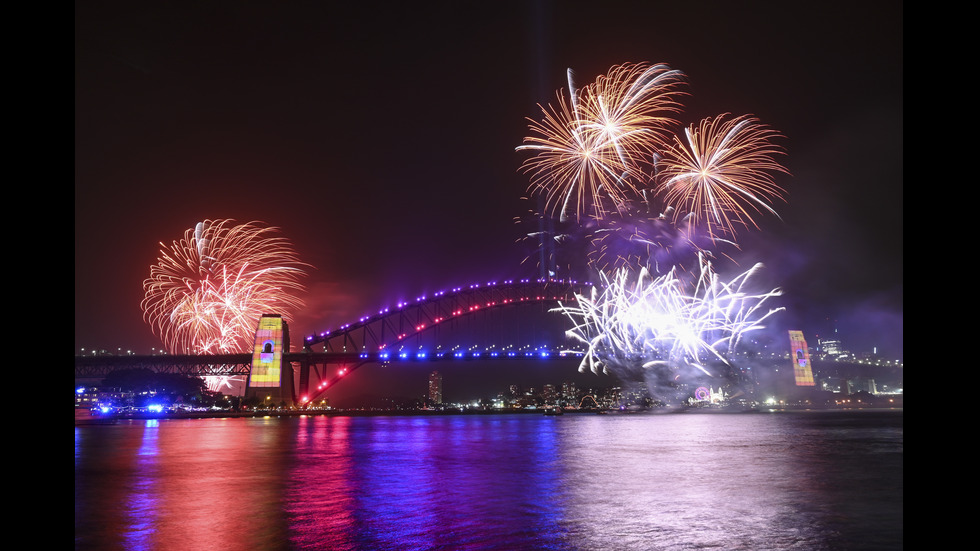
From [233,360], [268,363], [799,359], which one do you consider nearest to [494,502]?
[268,363]

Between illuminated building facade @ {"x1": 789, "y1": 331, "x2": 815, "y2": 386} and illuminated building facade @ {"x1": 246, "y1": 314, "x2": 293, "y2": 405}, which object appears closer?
illuminated building facade @ {"x1": 246, "y1": 314, "x2": 293, "y2": 405}

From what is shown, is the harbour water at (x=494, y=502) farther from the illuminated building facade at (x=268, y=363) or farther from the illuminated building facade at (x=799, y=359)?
the illuminated building facade at (x=799, y=359)

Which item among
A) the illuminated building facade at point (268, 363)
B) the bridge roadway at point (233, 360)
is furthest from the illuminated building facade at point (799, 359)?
the illuminated building facade at point (268, 363)

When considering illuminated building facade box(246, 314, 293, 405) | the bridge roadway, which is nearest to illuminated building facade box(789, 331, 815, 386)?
the bridge roadway

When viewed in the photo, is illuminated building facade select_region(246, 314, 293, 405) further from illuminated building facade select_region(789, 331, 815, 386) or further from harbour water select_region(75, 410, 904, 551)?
illuminated building facade select_region(789, 331, 815, 386)

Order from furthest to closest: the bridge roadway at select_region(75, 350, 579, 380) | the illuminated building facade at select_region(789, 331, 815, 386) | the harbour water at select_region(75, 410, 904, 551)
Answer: the illuminated building facade at select_region(789, 331, 815, 386) → the bridge roadway at select_region(75, 350, 579, 380) → the harbour water at select_region(75, 410, 904, 551)
